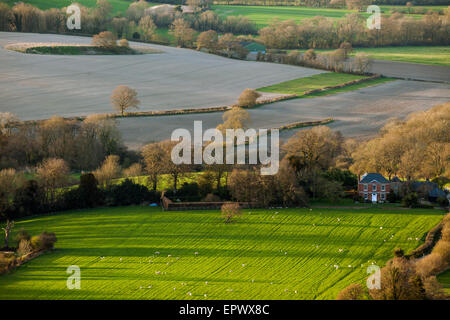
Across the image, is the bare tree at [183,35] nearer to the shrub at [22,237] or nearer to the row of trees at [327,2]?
the row of trees at [327,2]

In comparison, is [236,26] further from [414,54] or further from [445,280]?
[445,280]

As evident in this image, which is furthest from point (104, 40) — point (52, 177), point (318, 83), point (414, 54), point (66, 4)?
point (52, 177)

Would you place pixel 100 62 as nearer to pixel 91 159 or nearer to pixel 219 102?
pixel 219 102

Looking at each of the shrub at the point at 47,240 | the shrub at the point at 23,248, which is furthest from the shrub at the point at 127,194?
the shrub at the point at 23,248

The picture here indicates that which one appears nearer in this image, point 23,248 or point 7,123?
point 23,248

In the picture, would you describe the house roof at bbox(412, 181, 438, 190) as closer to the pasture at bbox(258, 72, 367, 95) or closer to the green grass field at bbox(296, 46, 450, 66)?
the pasture at bbox(258, 72, 367, 95)
